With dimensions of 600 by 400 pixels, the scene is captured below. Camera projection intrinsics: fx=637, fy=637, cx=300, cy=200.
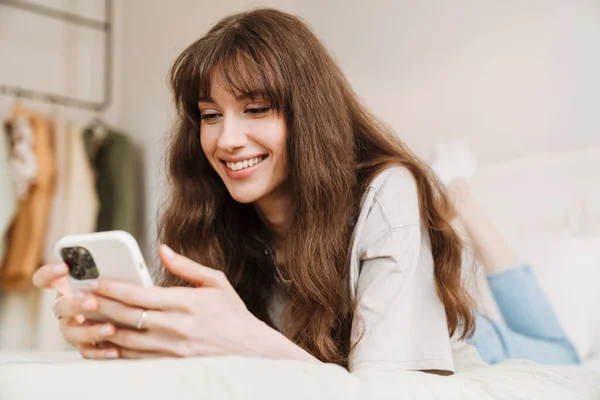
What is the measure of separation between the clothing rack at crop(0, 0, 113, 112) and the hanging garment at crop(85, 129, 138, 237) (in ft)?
0.72

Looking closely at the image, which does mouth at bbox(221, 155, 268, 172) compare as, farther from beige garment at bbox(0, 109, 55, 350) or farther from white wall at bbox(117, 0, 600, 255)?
beige garment at bbox(0, 109, 55, 350)

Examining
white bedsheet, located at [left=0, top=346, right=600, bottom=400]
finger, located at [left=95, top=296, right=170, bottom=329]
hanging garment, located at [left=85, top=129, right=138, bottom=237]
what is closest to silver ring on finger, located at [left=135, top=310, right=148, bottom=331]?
finger, located at [left=95, top=296, right=170, bottom=329]

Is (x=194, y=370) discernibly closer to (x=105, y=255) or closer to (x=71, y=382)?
(x=71, y=382)

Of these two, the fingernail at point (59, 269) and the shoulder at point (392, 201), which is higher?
the shoulder at point (392, 201)

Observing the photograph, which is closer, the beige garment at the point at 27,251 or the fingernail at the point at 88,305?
the fingernail at the point at 88,305

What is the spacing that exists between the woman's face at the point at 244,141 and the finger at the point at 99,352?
358mm

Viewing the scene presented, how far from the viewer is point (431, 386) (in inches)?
22.0

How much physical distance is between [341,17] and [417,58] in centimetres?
35

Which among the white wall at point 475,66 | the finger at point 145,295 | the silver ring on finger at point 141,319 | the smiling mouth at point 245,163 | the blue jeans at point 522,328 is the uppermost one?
the white wall at point 475,66

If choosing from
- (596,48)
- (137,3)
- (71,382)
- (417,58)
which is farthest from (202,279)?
(137,3)

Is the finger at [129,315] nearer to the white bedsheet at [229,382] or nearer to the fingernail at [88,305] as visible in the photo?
the fingernail at [88,305]

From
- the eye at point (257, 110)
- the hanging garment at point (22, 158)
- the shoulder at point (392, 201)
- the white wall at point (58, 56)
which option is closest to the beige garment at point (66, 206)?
the hanging garment at point (22, 158)

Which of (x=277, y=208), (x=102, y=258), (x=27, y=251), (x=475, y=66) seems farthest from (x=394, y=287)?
(x=27, y=251)

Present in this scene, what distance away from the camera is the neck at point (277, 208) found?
1044 mm
